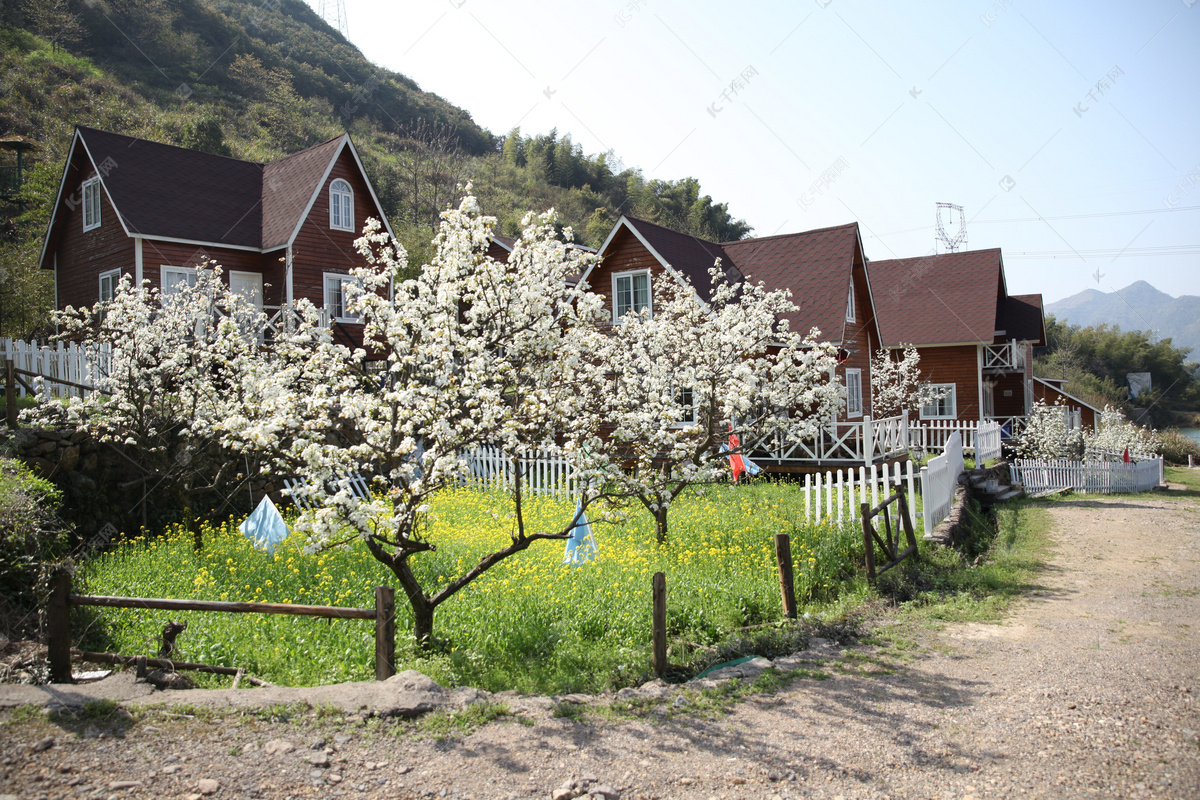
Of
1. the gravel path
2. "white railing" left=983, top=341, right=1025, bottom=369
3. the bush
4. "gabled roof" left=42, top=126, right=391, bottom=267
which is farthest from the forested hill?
the bush

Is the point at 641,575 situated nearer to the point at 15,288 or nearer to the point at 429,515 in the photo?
the point at 429,515

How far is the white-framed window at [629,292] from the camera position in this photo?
22391 millimetres

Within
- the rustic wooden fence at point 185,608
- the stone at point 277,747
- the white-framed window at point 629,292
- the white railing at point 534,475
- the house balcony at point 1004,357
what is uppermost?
the white-framed window at point 629,292

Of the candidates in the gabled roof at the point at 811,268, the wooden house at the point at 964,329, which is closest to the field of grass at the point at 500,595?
the gabled roof at the point at 811,268

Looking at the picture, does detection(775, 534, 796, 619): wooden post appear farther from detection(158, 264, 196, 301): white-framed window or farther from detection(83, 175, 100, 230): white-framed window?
detection(83, 175, 100, 230): white-framed window

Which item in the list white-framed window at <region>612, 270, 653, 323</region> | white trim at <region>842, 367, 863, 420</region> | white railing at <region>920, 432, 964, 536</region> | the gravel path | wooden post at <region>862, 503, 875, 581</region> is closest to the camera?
the gravel path

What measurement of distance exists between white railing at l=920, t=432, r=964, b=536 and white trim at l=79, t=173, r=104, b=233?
24312 millimetres

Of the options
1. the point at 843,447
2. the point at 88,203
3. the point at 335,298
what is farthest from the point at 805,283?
the point at 88,203

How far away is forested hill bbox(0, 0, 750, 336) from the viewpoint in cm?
3753

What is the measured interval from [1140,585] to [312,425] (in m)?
11.6

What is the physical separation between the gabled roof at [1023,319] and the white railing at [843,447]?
50.8ft

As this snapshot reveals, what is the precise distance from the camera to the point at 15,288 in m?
23.3

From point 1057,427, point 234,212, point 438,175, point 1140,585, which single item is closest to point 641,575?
point 1140,585

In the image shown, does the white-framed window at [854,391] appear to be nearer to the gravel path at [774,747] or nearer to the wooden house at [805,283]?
the wooden house at [805,283]
